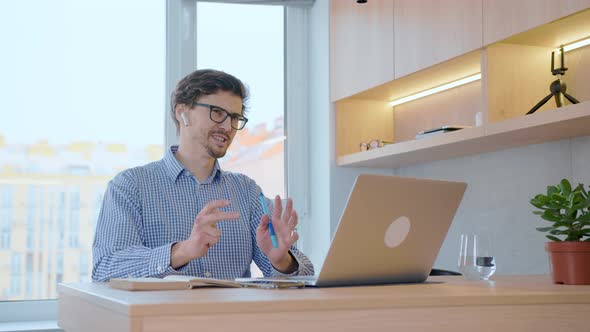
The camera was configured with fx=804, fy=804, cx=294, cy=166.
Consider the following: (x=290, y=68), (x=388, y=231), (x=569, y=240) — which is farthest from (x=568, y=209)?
(x=290, y=68)

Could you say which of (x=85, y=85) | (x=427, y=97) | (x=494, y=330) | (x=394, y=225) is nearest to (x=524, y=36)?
(x=427, y=97)

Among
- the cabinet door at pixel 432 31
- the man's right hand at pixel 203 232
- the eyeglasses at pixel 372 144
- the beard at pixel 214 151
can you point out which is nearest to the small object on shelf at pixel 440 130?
the cabinet door at pixel 432 31

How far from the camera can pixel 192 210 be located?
2.67 meters

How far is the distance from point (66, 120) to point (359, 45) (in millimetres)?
1604

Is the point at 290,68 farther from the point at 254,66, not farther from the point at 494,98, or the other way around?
the point at 494,98

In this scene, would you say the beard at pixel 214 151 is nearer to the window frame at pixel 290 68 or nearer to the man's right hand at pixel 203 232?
the man's right hand at pixel 203 232

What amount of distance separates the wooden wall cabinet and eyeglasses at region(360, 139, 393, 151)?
0.27ft

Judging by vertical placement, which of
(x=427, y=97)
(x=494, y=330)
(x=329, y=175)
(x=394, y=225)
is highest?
(x=427, y=97)

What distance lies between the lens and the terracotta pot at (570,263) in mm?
1986

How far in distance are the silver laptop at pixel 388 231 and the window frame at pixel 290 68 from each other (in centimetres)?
271

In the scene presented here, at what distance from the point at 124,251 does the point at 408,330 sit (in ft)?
3.64

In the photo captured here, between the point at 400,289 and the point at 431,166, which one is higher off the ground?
the point at 431,166

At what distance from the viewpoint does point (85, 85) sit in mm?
4344

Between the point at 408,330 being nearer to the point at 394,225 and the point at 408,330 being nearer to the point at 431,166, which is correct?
the point at 394,225
